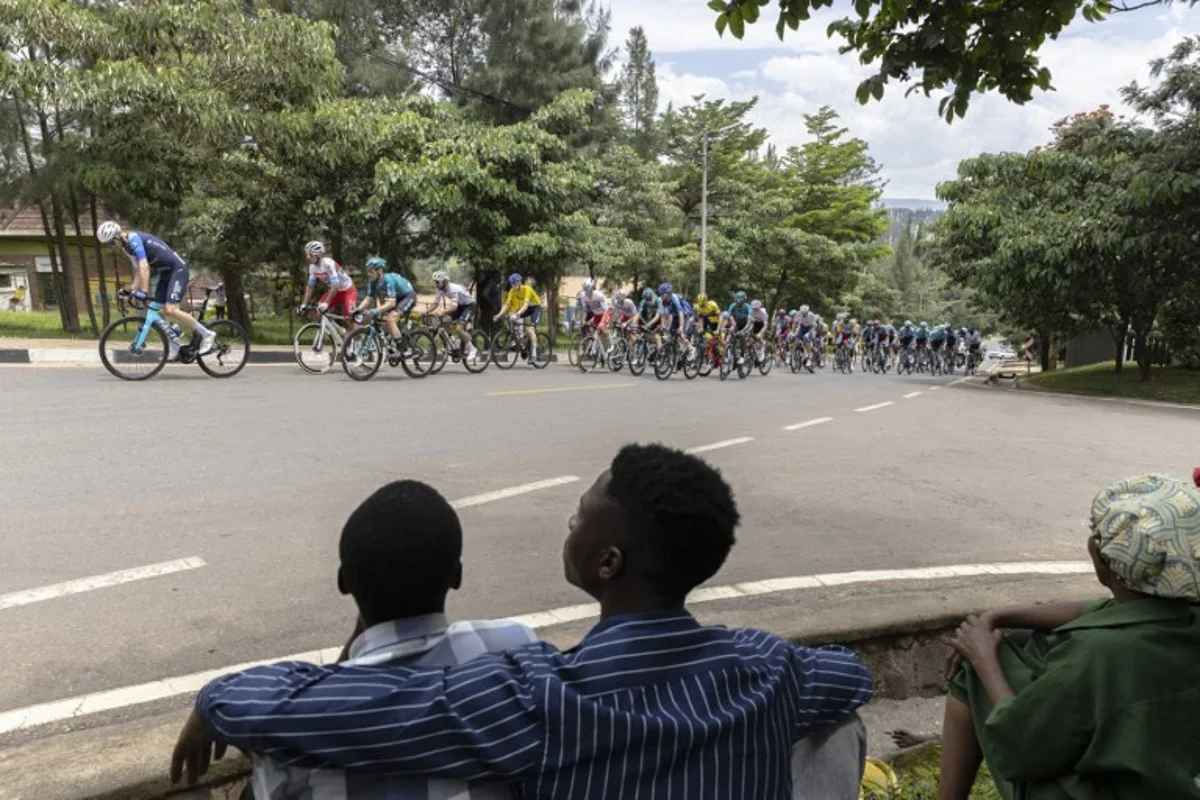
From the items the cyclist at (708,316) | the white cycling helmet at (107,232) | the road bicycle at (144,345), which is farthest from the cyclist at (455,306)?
the white cycling helmet at (107,232)

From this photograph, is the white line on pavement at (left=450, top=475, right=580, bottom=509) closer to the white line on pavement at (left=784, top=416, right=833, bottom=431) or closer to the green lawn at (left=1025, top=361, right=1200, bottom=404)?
the white line on pavement at (left=784, top=416, right=833, bottom=431)

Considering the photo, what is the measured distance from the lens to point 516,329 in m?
17.9

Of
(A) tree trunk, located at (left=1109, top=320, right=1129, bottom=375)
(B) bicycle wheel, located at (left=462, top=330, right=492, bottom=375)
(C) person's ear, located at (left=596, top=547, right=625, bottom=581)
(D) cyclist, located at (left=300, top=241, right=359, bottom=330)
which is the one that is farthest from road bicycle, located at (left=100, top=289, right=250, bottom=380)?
(A) tree trunk, located at (left=1109, top=320, right=1129, bottom=375)

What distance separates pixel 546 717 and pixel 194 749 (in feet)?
2.82

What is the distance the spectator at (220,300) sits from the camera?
24603 mm

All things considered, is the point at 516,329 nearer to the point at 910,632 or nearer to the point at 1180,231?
the point at 1180,231

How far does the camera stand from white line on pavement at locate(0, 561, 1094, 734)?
2.94 meters

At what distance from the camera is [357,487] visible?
6125 mm

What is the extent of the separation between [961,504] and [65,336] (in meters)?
17.8

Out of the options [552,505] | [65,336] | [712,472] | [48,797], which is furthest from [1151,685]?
[65,336]

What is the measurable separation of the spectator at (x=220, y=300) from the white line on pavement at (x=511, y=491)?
19.6 metres

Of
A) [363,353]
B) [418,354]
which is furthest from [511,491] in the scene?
[418,354]

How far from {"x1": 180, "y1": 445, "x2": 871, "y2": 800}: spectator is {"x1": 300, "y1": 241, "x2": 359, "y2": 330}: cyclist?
1215cm

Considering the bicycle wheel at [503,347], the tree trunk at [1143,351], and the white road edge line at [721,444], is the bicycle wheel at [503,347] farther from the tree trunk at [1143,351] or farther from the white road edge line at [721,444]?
the tree trunk at [1143,351]
